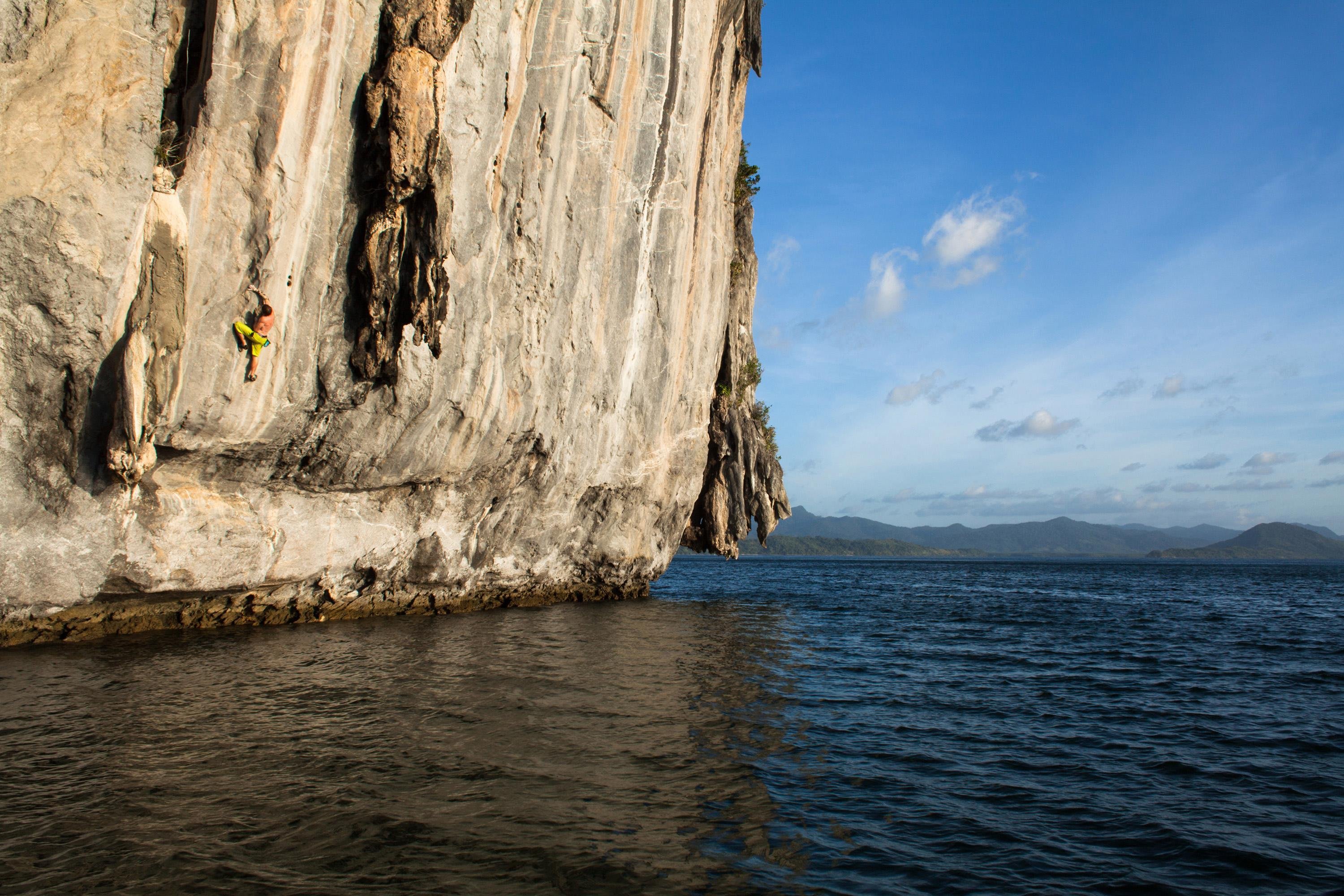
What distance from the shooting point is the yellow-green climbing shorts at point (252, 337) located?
15.0 m

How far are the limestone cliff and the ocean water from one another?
2681 mm

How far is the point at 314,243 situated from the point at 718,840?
14153 millimetres

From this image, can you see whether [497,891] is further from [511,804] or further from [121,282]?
[121,282]

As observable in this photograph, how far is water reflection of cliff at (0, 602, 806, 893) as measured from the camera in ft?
21.5

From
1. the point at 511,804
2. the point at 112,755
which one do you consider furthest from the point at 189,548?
the point at 511,804

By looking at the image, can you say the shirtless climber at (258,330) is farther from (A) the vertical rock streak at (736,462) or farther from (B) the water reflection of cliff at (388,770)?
(A) the vertical rock streak at (736,462)

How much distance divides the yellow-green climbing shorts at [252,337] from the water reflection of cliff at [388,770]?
238 inches

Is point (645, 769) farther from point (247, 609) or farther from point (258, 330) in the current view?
point (247, 609)

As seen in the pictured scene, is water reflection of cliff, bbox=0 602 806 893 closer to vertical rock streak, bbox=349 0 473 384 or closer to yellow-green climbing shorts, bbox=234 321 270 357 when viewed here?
yellow-green climbing shorts, bbox=234 321 270 357

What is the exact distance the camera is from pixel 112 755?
8.83 metres

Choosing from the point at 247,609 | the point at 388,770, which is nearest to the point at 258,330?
the point at 247,609

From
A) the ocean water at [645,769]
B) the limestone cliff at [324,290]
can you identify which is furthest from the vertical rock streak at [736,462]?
the ocean water at [645,769]

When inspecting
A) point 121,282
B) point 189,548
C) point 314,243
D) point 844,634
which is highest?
point 314,243

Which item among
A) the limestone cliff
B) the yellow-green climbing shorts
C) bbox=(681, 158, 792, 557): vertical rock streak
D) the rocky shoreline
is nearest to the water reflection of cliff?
the rocky shoreline
